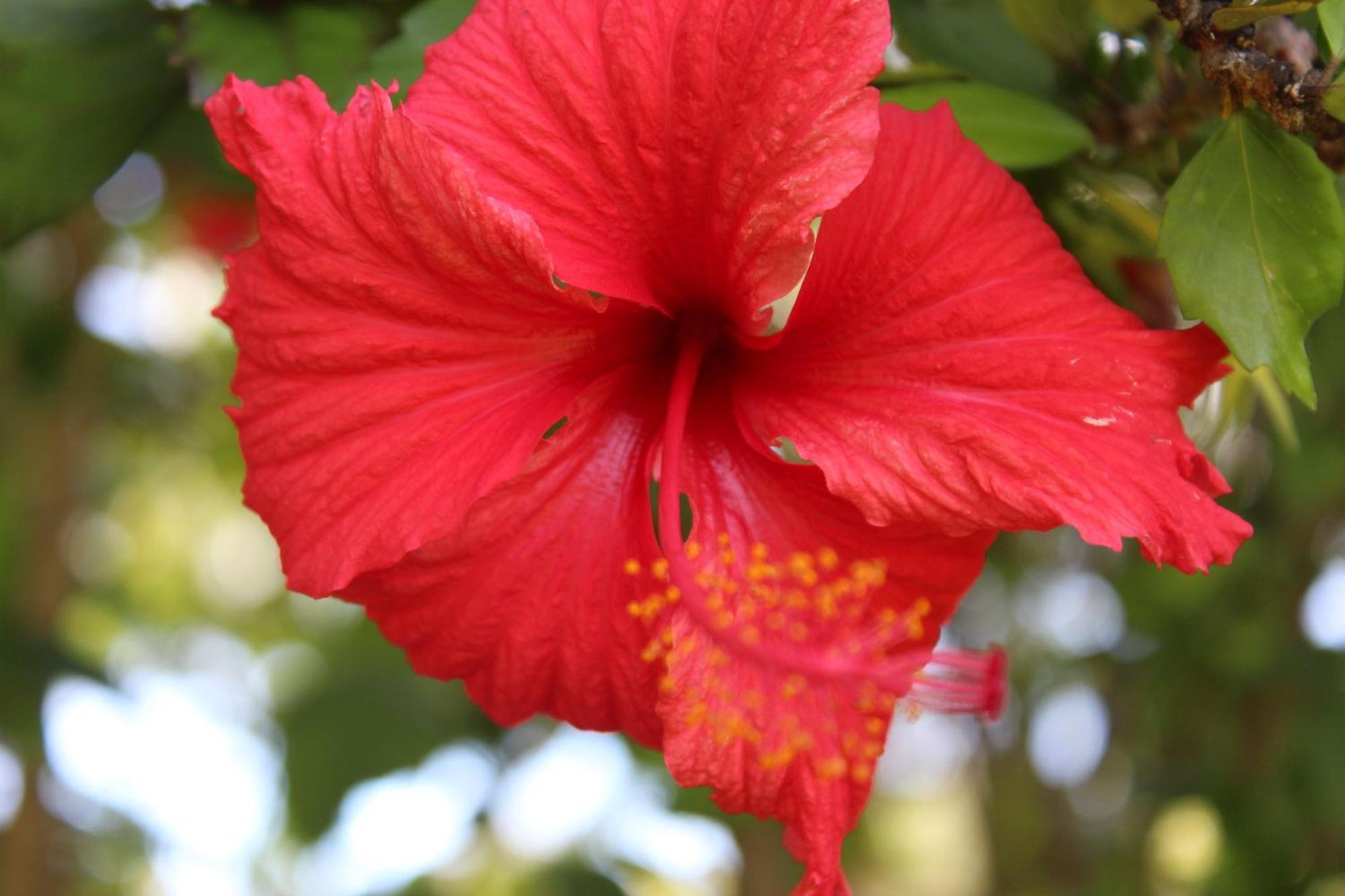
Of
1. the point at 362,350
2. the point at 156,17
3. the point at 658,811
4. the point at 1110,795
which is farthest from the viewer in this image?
the point at 1110,795

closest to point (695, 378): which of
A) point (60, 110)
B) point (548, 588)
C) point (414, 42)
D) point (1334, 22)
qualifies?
point (548, 588)

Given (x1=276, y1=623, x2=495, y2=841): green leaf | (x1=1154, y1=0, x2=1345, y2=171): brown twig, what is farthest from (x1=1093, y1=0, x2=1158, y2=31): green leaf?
(x1=276, y1=623, x2=495, y2=841): green leaf

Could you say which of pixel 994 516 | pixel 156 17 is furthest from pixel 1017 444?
pixel 156 17

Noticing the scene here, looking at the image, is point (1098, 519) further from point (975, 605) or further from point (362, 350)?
point (975, 605)

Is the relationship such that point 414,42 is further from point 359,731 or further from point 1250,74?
point 359,731

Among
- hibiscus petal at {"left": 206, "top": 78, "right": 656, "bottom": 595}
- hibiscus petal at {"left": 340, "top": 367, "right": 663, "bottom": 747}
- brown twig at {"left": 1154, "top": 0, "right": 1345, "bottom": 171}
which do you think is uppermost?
brown twig at {"left": 1154, "top": 0, "right": 1345, "bottom": 171}

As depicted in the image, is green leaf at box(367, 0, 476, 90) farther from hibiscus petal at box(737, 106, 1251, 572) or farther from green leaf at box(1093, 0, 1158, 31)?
green leaf at box(1093, 0, 1158, 31)

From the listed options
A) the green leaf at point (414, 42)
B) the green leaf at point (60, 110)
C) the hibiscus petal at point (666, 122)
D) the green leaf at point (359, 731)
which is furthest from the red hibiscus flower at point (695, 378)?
the green leaf at point (359, 731)
